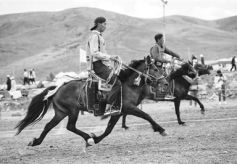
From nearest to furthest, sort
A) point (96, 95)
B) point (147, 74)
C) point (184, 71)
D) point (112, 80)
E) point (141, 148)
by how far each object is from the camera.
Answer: point (141, 148), point (112, 80), point (96, 95), point (147, 74), point (184, 71)

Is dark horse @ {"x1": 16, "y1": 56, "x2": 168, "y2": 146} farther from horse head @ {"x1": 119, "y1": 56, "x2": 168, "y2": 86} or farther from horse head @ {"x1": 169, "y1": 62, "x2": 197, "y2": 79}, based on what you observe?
horse head @ {"x1": 169, "y1": 62, "x2": 197, "y2": 79}

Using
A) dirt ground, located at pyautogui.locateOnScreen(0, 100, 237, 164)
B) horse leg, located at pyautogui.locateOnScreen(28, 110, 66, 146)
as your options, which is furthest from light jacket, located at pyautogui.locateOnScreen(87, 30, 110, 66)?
dirt ground, located at pyautogui.locateOnScreen(0, 100, 237, 164)

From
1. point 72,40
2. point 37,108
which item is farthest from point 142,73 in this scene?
point 72,40

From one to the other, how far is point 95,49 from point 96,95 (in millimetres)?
1081

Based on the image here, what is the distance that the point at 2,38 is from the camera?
112 meters

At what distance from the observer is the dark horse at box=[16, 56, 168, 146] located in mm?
9984

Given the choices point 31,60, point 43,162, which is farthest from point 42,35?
point 43,162

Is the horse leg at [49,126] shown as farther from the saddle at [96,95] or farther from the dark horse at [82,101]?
the saddle at [96,95]

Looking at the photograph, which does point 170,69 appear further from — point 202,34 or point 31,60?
point 202,34

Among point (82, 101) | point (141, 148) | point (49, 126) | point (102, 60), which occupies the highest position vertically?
point (102, 60)

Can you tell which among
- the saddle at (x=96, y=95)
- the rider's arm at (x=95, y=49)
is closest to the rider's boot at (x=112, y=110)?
the saddle at (x=96, y=95)

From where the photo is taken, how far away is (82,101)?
10.2m

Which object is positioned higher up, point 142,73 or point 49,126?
point 142,73

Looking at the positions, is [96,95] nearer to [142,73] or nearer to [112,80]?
[112,80]
